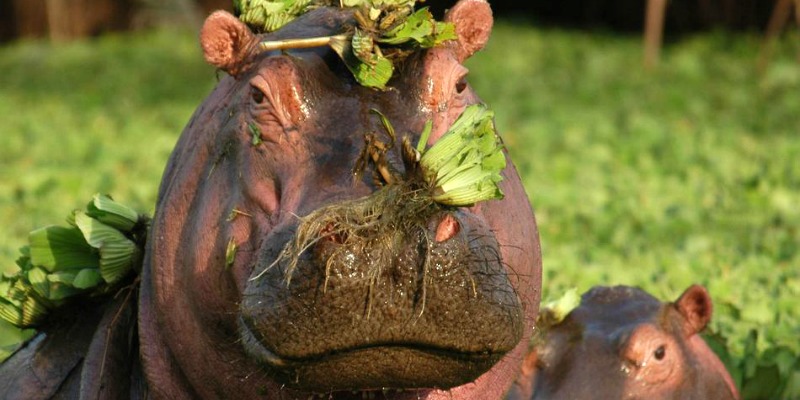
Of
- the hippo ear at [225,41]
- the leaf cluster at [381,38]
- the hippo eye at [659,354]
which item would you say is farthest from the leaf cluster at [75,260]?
the hippo eye at [659,354]

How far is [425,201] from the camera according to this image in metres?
3.01

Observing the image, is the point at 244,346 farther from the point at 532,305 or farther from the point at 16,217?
the point at 16,217

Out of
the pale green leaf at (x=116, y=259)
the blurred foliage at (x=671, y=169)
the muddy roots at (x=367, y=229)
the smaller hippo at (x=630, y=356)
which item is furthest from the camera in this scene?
the blurred foliage at (x=671, y=169)

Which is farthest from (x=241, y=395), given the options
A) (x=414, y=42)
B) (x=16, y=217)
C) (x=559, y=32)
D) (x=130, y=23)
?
(x=130, y=23)

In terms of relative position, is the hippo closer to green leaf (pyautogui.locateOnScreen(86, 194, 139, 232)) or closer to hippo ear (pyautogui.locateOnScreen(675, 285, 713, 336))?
green leaf (pyautogui.locateOnScreen(86, 194, 139, 232))

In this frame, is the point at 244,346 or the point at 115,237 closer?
the point at 244,346

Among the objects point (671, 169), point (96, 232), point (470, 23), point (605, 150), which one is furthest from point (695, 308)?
point (605, 150)

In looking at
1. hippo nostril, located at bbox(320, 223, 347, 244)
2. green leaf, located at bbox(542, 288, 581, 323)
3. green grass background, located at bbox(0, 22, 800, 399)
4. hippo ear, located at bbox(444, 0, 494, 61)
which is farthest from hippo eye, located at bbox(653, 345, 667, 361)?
hippo nostril, located at bbox(320, 223, 347, 244)

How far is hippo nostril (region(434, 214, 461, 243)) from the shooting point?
2961 millimetres

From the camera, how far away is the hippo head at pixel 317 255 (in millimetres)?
2920

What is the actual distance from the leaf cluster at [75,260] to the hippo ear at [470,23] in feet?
3.29

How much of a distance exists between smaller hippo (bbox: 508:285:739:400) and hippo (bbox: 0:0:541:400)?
0.88m

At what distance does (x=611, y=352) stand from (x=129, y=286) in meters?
1.54

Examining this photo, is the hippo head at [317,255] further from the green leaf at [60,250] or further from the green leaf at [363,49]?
the green leaf at [60,250]
